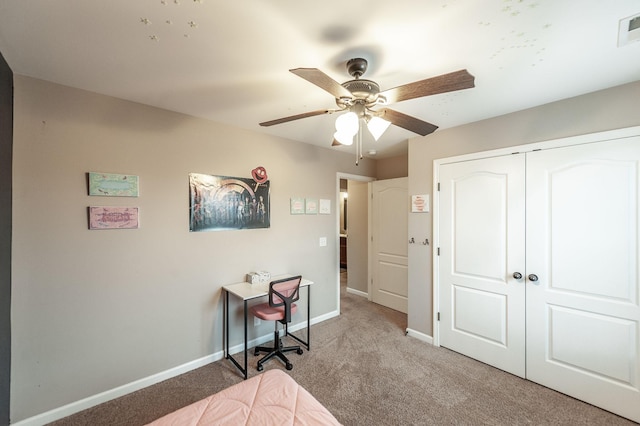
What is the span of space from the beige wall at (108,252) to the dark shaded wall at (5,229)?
6cm

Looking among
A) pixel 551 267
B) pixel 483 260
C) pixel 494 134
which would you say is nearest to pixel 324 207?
pixel 483 260

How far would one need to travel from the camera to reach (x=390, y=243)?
413cm

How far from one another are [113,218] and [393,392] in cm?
278

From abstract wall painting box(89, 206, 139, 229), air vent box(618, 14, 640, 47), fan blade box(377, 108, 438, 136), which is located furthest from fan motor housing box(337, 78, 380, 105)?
abstract wall painting box(89, 206, 139, 229)

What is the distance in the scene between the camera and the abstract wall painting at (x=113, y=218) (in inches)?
79.0

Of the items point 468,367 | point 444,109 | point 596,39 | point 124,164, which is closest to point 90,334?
→ point 124,164

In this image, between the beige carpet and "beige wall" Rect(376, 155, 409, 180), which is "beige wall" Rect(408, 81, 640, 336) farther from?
"beige wall" Rect(376, 155, 409, 180)

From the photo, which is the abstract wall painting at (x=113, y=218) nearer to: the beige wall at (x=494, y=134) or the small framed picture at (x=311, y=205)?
the small framed picture at (x=311, y=205)

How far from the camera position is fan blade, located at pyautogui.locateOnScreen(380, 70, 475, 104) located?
3.88 ft

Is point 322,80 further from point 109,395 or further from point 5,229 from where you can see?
point 109,395

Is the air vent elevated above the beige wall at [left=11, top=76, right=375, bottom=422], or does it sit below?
above

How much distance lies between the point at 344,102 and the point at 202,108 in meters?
1.44

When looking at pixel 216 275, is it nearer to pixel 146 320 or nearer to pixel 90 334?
pixel 146 320

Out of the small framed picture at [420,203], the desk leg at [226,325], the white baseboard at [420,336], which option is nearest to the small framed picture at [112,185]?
the desk leg at [226,325]
